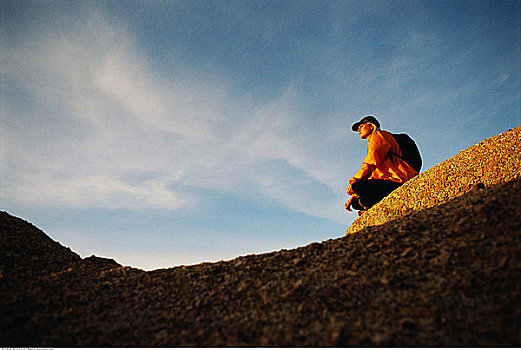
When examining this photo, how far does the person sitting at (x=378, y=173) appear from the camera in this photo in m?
6.45

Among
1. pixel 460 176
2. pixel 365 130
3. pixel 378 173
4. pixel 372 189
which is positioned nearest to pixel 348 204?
pixel 372 189

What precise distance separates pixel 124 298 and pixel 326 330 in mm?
1705

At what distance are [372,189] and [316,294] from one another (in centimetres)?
457

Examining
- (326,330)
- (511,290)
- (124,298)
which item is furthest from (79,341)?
(511,290)

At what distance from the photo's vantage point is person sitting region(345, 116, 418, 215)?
645 cm

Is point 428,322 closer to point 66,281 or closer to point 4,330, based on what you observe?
point 4,330

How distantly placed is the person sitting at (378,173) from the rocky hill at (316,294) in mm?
3225

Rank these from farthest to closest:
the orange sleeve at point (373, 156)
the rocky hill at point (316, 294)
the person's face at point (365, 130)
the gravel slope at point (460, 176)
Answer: the person's face at point (365, 130) → the orange sleeve at point (373, 156) → the gravel slope at point (460, 176) → the rocky hill at point (316, 294)

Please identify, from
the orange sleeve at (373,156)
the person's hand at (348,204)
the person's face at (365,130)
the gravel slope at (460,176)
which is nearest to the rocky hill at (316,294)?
the gravel slope at (460,176)

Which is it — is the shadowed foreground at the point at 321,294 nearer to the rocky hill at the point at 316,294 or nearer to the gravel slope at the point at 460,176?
the rocky hill at the point at 316,294

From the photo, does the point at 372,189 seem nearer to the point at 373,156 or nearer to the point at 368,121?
the point at 373,156

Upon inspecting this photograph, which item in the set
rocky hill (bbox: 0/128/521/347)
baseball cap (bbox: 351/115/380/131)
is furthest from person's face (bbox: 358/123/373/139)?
rocky hill (bbox: 0/128/521/347)

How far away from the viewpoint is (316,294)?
94.2 inches

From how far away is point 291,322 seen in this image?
7.04 ft
